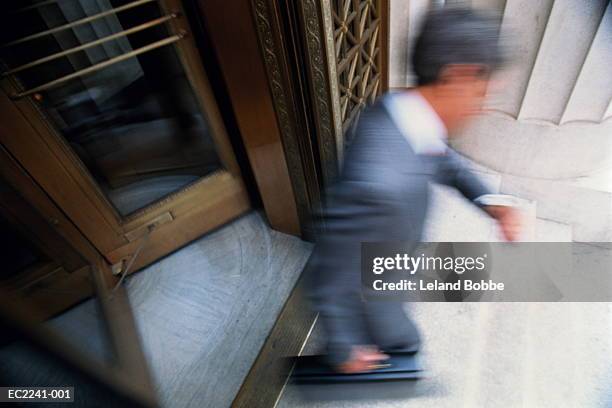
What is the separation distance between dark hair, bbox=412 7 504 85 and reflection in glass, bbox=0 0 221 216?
1076mm

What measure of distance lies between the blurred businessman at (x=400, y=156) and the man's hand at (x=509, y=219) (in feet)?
0.95

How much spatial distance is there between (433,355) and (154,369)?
1197mm

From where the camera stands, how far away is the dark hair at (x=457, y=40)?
0.90 metres

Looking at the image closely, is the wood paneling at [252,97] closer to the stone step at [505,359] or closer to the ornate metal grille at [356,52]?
the ornate metal grille at [356,52]

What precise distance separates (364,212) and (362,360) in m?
0.52

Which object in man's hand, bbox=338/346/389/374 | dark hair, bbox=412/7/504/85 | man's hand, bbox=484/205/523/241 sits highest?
dark hair, bbox=412/7/504/85

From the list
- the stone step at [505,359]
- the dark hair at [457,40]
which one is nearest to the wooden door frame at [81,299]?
the stone step at [505,359]

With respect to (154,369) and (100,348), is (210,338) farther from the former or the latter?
(100,348)

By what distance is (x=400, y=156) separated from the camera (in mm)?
984

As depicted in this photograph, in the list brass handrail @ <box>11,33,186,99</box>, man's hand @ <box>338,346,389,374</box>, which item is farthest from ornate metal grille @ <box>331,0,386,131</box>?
man's hand @ <box>338,346,389,374</box>

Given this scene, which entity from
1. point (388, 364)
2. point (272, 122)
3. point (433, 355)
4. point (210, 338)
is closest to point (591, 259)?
point (433, 355)

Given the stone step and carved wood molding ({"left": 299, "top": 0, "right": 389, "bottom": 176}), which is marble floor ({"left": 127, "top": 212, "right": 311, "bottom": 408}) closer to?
the stone step

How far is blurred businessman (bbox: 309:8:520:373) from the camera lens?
911mm

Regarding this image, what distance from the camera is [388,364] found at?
134cm
